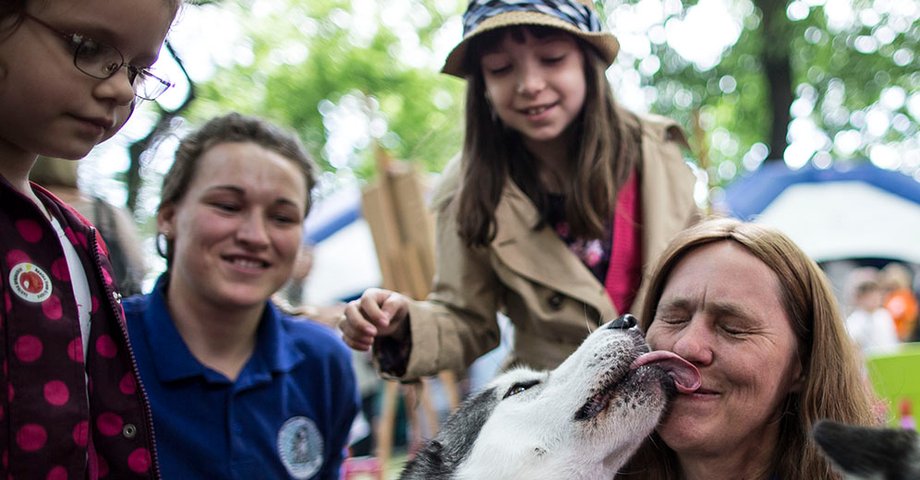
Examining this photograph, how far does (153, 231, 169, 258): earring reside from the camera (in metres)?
3.48

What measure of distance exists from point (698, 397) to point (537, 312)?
1.14 metres

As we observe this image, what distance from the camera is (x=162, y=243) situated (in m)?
3.54

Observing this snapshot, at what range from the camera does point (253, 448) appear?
307cm

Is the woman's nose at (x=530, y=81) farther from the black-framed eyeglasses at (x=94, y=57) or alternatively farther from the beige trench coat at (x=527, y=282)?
the black-framed eyeglasses at (x=94, y=57)

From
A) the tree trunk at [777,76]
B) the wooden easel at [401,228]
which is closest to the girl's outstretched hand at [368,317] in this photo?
the wooden easel at [401,228]

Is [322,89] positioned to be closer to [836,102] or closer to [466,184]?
[836,102]

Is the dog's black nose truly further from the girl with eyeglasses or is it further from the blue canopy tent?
the blue canopy tent

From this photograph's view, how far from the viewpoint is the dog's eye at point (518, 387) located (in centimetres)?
276

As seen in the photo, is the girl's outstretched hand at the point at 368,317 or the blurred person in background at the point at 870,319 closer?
the girl's outstretched hand at the point at 368,317

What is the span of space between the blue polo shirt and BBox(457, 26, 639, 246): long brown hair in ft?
2.87

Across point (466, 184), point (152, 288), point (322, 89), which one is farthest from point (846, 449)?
point (322, 89)

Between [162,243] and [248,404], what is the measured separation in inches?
34.7

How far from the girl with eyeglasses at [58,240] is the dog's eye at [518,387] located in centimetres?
127

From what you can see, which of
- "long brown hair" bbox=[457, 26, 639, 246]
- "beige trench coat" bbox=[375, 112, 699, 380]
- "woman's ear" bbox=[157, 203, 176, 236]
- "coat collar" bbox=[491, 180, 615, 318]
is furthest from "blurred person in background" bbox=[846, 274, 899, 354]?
"woman's ear" bbox=[157, 203, 176, 236]
